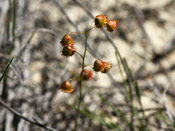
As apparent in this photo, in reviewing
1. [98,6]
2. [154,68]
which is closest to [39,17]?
[98,6]

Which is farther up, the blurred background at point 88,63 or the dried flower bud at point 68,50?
the blurred background at point 88,63

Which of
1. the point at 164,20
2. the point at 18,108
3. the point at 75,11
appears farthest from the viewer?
the point at 75,11

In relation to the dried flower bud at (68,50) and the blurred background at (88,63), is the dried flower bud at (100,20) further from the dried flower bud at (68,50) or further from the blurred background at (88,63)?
the blurred background at (88,63)

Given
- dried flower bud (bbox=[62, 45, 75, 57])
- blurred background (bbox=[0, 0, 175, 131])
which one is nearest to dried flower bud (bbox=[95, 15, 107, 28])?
dried flower bud (bbox=[62, 45, 75, 57])

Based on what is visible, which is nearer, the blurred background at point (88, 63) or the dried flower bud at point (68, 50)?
the dried flower bud at point (68, 50)

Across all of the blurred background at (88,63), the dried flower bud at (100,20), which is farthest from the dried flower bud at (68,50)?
the blurred background at (88,63)

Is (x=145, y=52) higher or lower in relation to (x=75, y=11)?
lower

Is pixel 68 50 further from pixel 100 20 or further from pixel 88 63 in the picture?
pixel 88 63

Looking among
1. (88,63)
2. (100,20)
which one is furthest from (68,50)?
(88,63)

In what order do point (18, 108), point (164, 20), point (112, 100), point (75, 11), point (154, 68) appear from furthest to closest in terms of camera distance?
1. point (75, 11)
2. point (164, 20)
3. point (154, 68)
4. point (112, 100)
5. point (18, 108)

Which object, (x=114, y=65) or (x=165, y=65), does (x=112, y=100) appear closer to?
(x=114, y=65)
